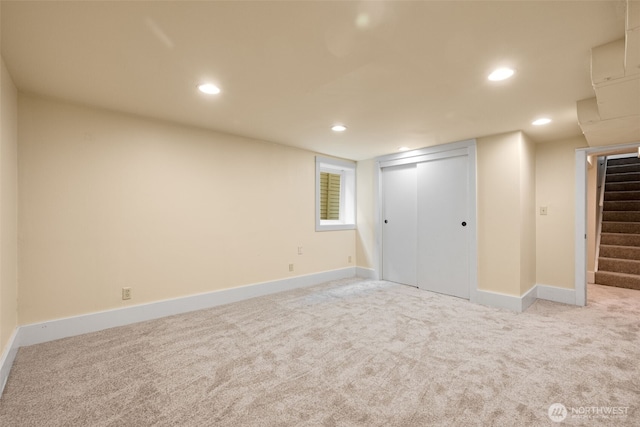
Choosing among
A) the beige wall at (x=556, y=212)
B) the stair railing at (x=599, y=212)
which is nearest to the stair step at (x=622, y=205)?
the stair railing at (x=599, y=212)

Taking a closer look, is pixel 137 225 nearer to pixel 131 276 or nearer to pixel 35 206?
pixel 131 276

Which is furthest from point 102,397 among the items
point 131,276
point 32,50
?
point 32,50

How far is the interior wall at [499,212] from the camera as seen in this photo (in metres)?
3.40

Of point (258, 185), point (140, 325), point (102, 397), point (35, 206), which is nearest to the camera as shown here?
point (102, 397)

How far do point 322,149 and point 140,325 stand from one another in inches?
127

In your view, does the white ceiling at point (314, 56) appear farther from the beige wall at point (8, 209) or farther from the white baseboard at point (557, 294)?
the white baseboard at point (557, 294)

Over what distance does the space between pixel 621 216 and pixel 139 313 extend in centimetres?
809

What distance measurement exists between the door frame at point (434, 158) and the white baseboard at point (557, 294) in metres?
1.03

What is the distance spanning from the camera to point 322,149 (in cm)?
449

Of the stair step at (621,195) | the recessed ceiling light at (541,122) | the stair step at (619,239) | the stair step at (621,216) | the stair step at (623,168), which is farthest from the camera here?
the stair step at (623,168)

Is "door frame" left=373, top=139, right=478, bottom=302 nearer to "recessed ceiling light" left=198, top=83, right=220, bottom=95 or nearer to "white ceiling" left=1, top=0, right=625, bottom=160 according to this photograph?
"white ceiling" left=1, top=0, right=625, bottom=160

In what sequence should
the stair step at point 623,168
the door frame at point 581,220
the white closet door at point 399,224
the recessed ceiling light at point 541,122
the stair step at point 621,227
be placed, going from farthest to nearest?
the stair step at point 623,168
the stair step at point 621,227
the white closet door at point 399,224
the door frame at point 581,220
the recessed ceiling light at point 541,122

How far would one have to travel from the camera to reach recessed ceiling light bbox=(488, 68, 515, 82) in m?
2.01

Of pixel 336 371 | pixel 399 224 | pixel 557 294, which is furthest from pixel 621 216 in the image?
pixel 336 371
